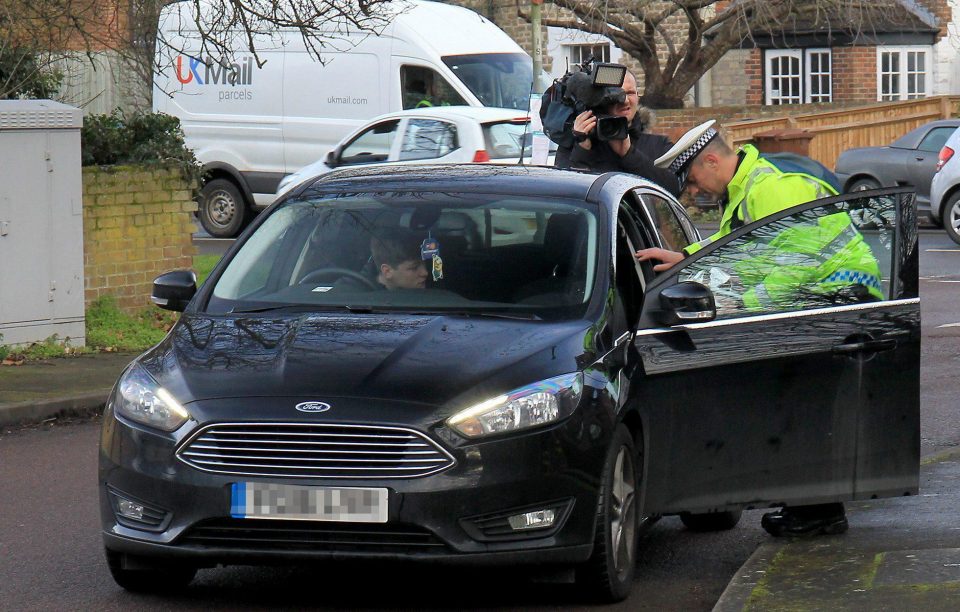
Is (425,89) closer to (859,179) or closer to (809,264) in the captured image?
(859,179)

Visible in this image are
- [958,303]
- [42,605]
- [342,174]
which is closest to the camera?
[42,605]

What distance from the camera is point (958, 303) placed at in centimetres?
1573

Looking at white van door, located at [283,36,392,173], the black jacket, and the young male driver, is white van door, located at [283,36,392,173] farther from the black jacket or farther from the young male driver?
the young male driver

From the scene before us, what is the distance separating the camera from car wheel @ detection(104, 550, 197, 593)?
5.64 m

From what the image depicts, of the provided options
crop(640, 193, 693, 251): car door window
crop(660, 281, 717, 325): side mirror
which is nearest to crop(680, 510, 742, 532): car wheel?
crop(640, 193, 693, 251): car door window

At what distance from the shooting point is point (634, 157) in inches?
361

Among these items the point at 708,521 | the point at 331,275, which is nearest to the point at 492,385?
the point at 331,275

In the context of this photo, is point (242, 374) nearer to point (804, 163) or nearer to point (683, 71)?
point (804, 163)

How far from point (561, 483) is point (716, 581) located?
1197 millimetres

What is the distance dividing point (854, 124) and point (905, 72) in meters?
9.07

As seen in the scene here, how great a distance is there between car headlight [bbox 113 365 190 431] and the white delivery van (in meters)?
16.7

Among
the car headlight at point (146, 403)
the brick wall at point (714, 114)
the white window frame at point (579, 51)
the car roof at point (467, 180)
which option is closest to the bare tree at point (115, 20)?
the car roof at point (467, 180)

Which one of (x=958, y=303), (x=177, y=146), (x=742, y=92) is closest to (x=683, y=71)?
(x=742, y=92)

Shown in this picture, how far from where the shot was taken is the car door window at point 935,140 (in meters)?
24.5
